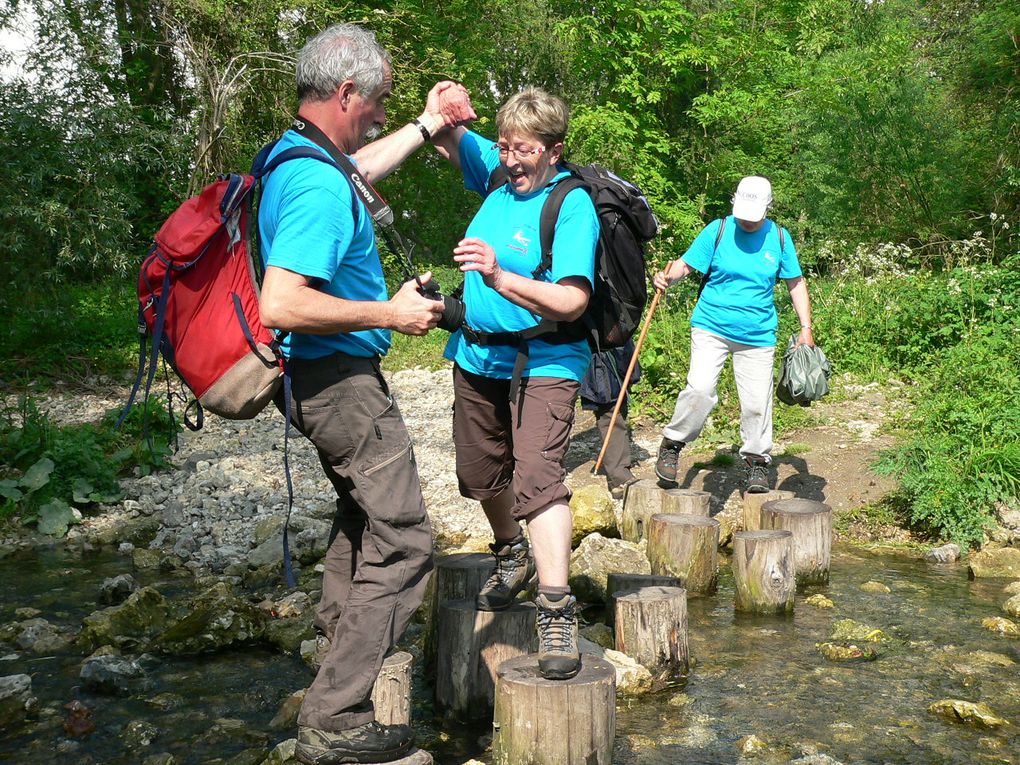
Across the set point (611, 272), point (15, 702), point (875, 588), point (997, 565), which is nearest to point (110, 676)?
point (15, 702)

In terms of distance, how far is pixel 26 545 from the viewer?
7793mm

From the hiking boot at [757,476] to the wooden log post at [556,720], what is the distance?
3891 mm

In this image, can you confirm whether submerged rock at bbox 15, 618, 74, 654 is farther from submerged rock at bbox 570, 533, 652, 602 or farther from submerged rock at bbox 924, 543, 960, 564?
submerged rock at bbox 924, 543, 960, 564

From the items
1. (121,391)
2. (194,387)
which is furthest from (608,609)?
(121,391)

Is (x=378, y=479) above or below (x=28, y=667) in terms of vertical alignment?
above

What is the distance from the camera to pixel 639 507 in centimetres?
716

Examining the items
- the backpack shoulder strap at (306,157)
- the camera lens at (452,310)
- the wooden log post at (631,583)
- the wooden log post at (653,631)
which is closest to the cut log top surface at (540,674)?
the wooden log post at (653,631)

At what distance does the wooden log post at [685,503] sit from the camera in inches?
276

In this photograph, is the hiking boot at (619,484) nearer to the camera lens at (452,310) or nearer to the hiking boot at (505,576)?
the hiking boot at (505,576)

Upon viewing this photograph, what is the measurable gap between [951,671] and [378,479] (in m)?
3.35

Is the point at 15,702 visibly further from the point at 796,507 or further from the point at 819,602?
the point at 796,507

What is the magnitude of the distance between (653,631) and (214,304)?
268 cm

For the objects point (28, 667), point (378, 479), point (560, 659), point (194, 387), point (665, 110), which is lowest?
point (28, 667)

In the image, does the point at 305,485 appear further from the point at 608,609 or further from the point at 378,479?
the point at 378,479
